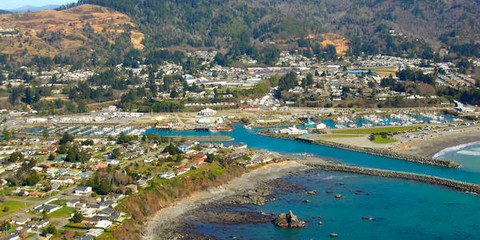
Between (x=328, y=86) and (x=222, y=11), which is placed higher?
(x=222, y=11)

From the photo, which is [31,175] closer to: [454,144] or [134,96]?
[454,144]

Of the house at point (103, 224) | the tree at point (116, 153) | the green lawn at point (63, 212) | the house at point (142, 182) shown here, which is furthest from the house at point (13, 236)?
the tree at point (116, 153)

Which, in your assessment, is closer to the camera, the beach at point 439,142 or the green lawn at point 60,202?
the green lawn at point 60,202

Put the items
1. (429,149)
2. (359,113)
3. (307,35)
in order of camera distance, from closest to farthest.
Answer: (429,149), (359,113), (307,35)

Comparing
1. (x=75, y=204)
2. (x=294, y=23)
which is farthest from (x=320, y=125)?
(x=294, y=23)

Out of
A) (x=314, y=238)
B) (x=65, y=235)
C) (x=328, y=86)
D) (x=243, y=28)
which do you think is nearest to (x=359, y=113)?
(x=328, y=86)

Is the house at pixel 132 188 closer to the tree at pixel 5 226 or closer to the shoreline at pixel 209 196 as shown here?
the shoreline at pixel 209 196

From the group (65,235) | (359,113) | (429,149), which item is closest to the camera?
(65,235)
